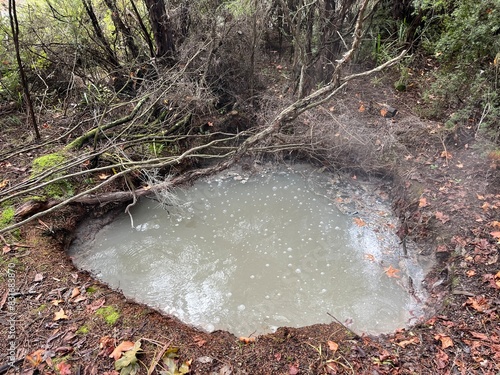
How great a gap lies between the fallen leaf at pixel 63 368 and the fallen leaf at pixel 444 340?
2.94 m

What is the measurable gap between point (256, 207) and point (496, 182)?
118 inches

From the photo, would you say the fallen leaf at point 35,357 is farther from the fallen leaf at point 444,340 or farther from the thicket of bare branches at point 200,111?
the fallen leaf at point 444,340

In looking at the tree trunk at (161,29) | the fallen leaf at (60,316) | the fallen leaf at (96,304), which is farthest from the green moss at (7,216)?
Answer: the tree trunk at (161,29)

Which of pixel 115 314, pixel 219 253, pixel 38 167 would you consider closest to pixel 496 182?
pixel 219 253

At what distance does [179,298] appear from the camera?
3.35 meters

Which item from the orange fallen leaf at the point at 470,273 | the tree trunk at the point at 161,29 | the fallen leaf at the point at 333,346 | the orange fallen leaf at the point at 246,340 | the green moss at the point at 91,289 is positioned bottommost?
the orange fallen leaf at the point at 470,273

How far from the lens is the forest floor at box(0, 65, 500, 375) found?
8.24ft

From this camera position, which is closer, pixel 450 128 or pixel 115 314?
pixel 115 314

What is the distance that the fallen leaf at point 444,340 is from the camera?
2.67 meters

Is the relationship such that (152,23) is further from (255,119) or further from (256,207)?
(256,207)

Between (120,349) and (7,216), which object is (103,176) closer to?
(7,216)

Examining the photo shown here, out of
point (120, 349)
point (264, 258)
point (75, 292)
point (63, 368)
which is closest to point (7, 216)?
point (75, 292)

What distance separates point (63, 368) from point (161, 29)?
473 centimetres

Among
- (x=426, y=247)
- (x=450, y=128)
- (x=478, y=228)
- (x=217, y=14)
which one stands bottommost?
(x=426, y=247)
